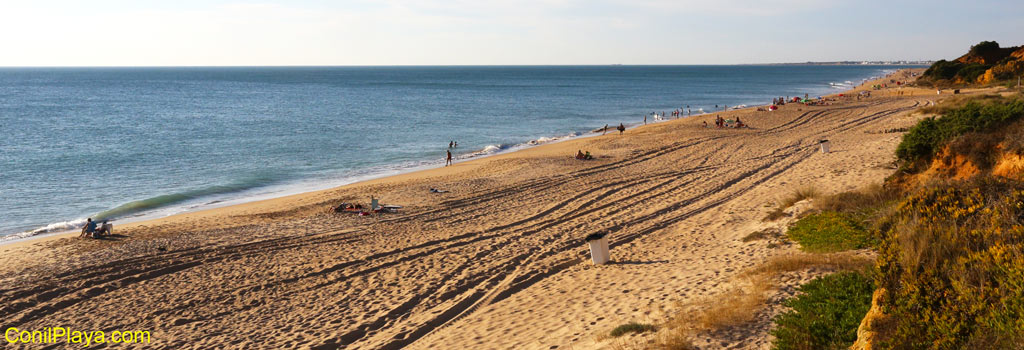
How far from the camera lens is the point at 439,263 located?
1394 centimetres

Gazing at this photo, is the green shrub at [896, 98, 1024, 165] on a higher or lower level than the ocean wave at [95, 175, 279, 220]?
higher

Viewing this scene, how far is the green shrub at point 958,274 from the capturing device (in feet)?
16.8

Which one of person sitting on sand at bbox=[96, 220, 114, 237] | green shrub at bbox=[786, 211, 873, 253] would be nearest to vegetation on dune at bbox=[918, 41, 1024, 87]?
green shrub at bbox=[786, 211, 873, 253]

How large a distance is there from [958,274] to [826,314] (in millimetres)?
1722

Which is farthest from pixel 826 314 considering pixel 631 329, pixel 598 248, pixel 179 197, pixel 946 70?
pixel 946 70

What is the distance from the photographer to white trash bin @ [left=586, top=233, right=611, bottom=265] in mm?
12820

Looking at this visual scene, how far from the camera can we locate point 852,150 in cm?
2400

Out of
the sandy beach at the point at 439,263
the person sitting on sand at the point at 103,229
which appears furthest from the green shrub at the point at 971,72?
the person sitting on sand at the point at 103,229

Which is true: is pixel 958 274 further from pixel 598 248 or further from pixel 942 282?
pixel 598 248

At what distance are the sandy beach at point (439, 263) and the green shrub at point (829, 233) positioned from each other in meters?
0.82

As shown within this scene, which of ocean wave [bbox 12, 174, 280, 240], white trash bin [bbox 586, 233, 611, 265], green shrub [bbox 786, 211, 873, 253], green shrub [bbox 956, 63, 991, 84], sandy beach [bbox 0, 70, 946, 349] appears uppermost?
green shrub [bbox 956, 63, 991, 84]

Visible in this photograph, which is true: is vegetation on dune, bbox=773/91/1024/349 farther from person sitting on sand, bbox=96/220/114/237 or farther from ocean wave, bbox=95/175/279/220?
ocean wave, bbox=95/175/279/220

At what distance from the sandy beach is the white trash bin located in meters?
0.28

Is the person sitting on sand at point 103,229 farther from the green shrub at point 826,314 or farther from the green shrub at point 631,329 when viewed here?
the green shrub at point 826,314
